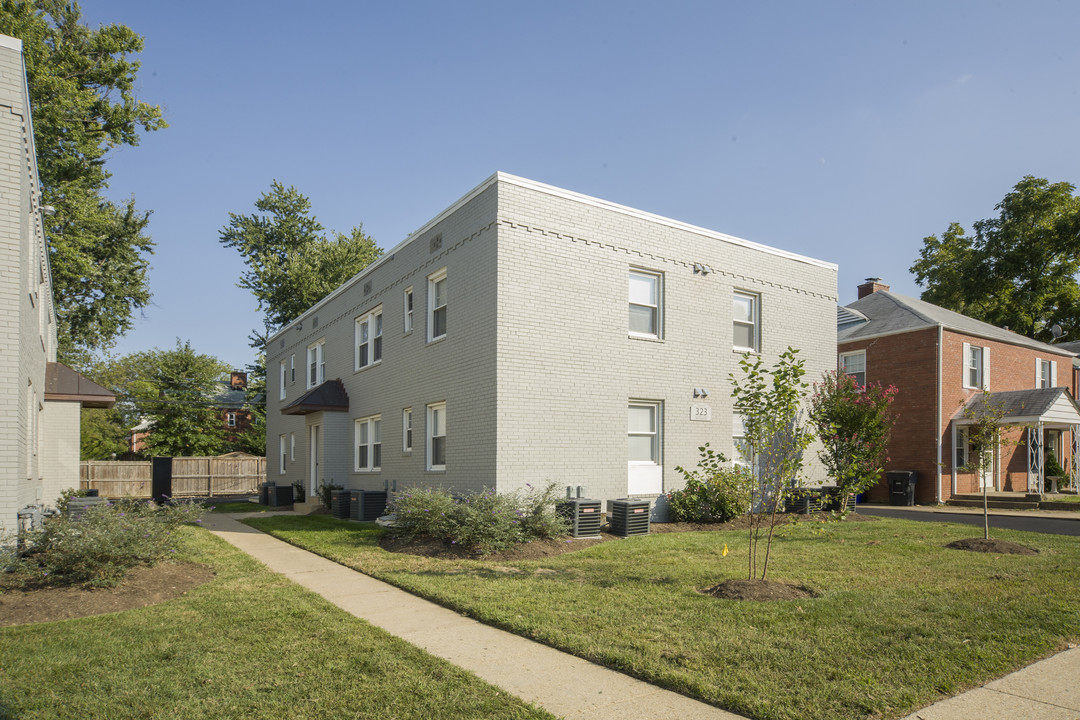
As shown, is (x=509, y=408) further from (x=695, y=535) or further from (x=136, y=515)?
(x=136, y=515)

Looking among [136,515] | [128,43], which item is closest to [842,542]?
[136,515]

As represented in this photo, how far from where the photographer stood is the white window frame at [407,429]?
1702 cm

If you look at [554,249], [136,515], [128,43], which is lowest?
[136,515]

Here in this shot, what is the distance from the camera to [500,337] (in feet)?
43.5

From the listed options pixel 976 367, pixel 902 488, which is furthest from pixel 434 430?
pixel 976 367

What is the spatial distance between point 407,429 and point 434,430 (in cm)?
146

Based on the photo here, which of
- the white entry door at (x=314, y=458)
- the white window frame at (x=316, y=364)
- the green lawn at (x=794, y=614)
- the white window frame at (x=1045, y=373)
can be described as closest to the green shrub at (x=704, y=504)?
the green lawn at (x=794, y=614)

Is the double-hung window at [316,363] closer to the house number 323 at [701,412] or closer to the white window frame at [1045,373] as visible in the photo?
the house number 323 at [701,412]

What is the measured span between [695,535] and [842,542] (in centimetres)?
256

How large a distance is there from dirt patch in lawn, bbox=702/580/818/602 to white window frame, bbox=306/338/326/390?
18444 millimetres

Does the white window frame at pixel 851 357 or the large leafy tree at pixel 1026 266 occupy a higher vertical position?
the large leafy tree at pixel 1026 266

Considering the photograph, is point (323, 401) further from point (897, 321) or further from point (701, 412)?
point (897, 321)

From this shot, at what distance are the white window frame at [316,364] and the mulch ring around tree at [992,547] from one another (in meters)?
18.7

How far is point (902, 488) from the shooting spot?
23172mm
